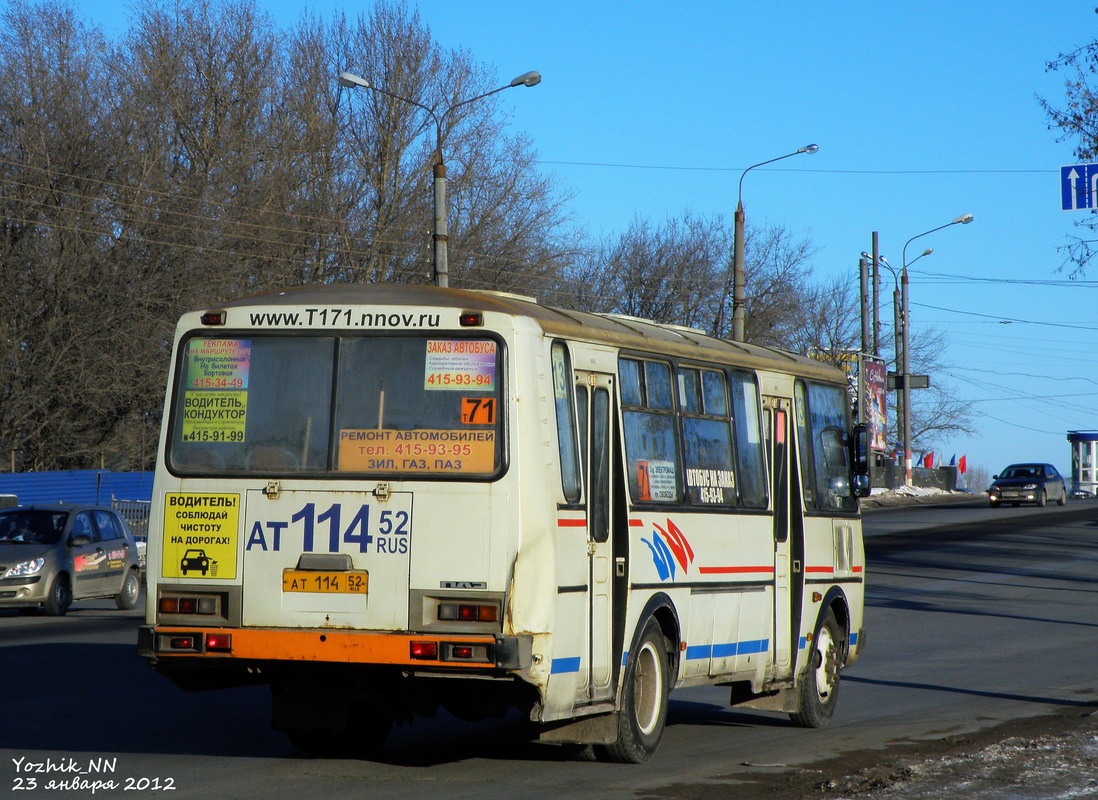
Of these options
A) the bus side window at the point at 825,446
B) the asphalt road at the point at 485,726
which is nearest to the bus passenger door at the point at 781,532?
the bus side window at the point at 825,446

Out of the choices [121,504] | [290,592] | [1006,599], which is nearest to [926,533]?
[1006,599]

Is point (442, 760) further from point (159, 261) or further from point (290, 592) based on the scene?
point (159, 261)

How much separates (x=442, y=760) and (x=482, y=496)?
90.2 inches

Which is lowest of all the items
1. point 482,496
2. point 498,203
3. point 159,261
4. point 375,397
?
point 482,496

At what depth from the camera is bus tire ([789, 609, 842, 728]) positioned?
1196cm

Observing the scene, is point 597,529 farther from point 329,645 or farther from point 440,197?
point 440,197

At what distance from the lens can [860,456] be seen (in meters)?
13.4

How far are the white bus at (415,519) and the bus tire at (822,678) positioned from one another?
7.31ft

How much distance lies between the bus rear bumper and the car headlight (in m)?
12.6

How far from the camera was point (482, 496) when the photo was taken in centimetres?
834

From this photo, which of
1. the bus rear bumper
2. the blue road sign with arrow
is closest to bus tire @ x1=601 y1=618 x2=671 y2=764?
the bus rear bumper

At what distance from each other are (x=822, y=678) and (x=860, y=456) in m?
2.12

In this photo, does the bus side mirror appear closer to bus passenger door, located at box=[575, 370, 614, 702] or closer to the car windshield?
bus passenger door, located at box=[575, 370, 614, 702]

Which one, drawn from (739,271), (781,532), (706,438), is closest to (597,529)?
(706,438)
